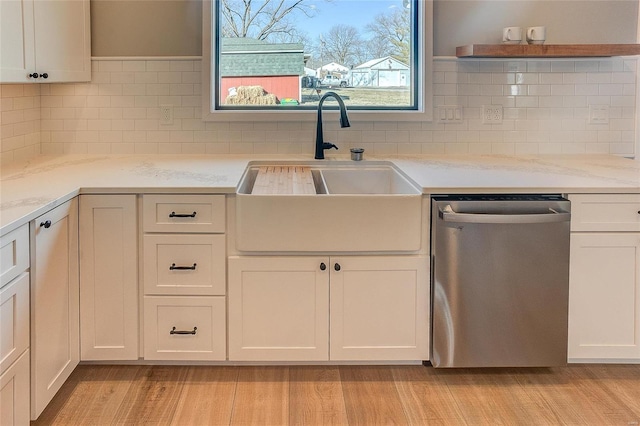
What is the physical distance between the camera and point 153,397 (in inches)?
104

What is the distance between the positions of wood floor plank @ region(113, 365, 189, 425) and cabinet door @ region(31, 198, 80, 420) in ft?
0.86

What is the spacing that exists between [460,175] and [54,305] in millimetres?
1711

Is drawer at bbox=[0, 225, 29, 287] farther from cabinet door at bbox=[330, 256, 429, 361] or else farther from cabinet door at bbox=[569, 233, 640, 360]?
cabinet door at bbox=[569, 233, 640, 360]

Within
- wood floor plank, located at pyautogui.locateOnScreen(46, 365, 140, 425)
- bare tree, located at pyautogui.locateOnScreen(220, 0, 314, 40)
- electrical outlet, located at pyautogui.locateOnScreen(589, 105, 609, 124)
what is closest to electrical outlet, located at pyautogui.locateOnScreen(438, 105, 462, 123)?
electrical outlet, located at pyautogui.locateOnScreen(589, 105, 609, 124)

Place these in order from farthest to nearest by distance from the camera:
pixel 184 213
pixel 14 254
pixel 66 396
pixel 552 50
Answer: pixel 552 50 < pixel 184 213 < pixel 66 396 < pixel 14 254

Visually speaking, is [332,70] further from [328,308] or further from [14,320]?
[14,320]

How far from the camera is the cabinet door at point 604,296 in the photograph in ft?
9.04

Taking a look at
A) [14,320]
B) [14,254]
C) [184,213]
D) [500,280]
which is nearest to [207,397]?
[184,213]

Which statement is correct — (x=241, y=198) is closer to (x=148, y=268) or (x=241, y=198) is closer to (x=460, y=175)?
(x=148, y=268)

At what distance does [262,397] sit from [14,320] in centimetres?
98

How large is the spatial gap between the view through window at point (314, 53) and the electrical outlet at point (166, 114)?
0.84 feet

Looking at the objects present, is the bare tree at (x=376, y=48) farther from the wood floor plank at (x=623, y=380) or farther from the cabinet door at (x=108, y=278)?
the wood floor plank at (x=623, y=380)

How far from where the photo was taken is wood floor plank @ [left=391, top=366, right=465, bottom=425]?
2.48 meters

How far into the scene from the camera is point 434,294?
108 inches
